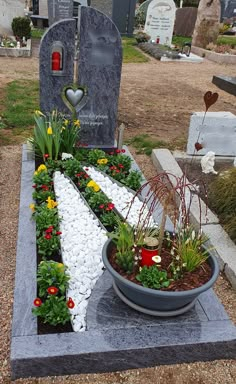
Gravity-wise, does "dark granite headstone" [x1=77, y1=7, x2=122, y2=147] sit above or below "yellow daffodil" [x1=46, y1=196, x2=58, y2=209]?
above

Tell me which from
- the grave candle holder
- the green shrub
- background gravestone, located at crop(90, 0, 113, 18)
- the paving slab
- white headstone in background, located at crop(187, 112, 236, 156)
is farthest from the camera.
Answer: background gravestone, located at crop(90, 0, 113, 18)

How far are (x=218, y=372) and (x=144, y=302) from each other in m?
0.60

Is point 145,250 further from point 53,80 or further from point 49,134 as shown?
point 53,80

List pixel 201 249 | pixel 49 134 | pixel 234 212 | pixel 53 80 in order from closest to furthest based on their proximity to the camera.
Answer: pixel 201 249 < pixel 234 212 < pixel 49 134 < pixel 53 80

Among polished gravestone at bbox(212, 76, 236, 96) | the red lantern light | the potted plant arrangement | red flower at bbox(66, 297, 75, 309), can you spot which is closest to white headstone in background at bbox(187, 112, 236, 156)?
the red lantern light

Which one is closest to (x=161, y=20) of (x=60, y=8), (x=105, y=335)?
(x=60, y=8)

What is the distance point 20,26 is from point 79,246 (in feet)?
36.6

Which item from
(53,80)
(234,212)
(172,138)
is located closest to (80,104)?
(53,80)

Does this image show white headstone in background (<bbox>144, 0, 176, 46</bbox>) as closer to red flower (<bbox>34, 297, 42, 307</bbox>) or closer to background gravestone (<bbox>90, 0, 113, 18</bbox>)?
background gravestone (<bbox>90, 0, 113, 18</bbox>)

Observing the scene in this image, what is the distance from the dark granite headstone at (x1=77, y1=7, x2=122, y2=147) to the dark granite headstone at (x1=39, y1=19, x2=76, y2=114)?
0.40 feet

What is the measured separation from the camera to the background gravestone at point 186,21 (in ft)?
73.5

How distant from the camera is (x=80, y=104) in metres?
4.84

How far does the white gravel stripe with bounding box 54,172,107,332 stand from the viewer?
2.66m

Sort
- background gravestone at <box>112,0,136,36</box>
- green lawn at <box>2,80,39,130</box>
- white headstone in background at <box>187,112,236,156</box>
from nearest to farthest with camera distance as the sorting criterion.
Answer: white headstone in background at <box>187,112,236,156</box>, green lawn at <box>2,80,39,130</box>, background gravestone at <box>112,0,136,36</box>
